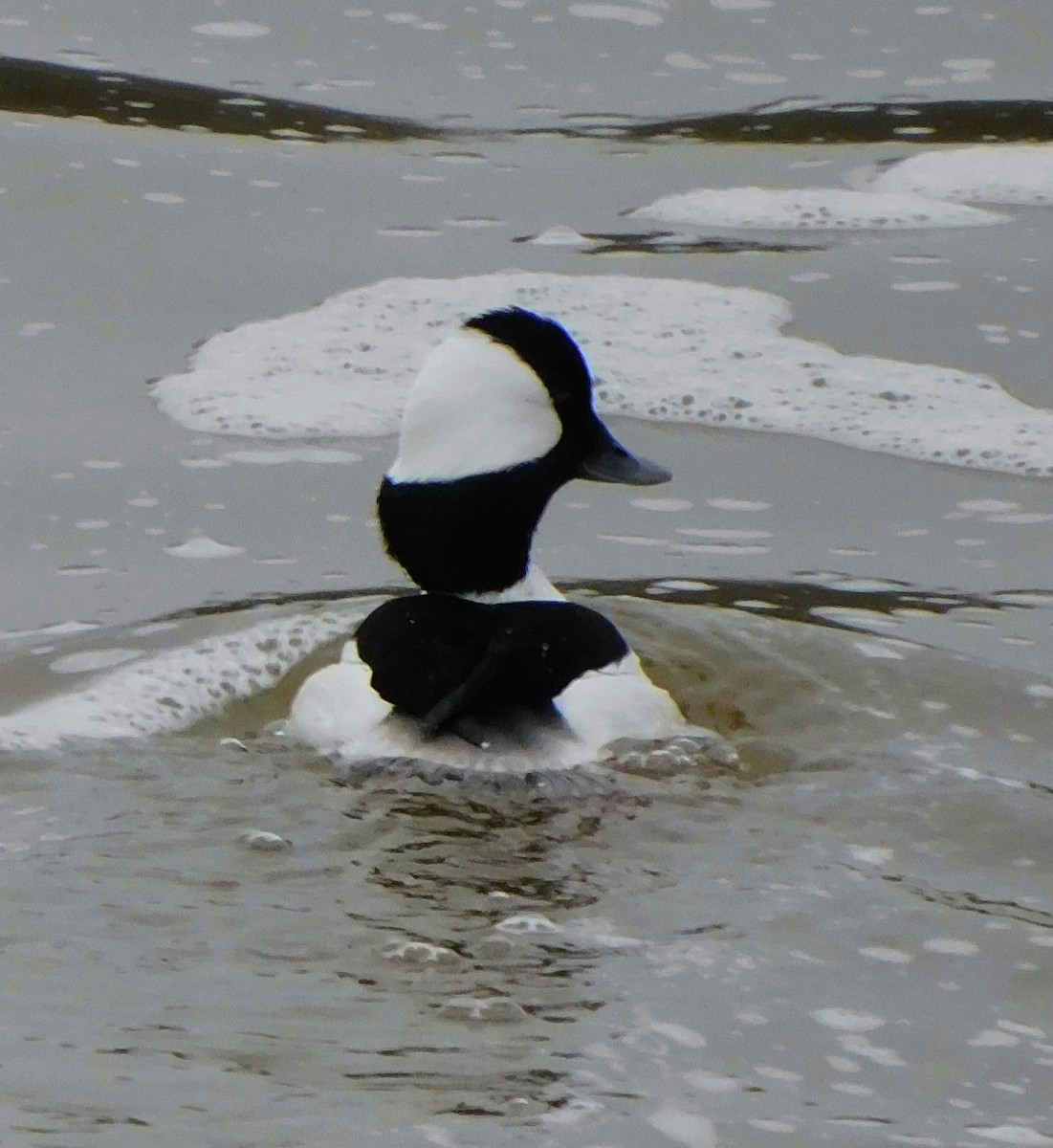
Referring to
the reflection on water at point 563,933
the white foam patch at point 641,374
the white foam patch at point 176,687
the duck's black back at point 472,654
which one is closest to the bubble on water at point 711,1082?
the reflection on water at point 563,933

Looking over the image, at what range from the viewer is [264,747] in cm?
418

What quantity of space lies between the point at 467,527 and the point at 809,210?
3534 mm

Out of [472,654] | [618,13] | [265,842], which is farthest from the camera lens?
[618,13]

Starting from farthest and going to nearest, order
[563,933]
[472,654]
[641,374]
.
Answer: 1. [641,374]
2. [472,654]
3. [563,933]

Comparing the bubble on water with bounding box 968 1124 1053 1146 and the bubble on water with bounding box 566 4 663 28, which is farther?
the bubble on water with bounding box 566 4 663 28

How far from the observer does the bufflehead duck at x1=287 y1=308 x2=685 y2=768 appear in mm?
3914

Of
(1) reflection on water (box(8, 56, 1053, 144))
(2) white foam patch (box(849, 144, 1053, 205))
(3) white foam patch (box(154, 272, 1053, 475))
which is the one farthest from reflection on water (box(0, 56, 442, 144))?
(2) white foam patch (box(849, 144, 1053, 205))

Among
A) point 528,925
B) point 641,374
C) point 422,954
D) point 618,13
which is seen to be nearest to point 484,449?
point 528,925

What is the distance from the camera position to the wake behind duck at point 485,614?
3.91 meters

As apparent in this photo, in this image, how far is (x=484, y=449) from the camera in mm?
4062

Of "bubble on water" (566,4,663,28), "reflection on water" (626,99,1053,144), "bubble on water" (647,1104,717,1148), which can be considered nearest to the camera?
"bubble on water" (647,1104,717,1148)

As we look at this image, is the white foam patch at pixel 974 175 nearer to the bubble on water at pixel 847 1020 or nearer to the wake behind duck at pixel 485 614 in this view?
the wake behind duck at pixel 485 614

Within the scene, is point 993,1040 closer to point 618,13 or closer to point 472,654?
point 472,654

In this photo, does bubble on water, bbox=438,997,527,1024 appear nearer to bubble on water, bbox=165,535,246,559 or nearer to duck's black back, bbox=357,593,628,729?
duck's black back, bbox=357,593,628,729
